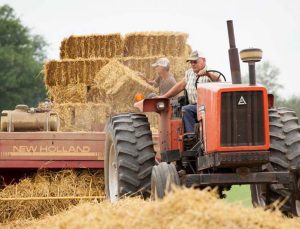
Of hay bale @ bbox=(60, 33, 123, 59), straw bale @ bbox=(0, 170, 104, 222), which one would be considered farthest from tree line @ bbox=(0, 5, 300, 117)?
straw bale @ bbox=(0, 170, 104, 222)

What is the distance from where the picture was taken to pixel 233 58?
881 cm

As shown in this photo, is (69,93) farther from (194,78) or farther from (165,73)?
(194,78)

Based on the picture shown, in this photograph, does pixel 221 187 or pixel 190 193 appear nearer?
pixel 190 193

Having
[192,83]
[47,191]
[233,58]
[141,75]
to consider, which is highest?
[141,75]

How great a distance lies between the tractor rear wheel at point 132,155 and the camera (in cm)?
944

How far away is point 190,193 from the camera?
251 inches

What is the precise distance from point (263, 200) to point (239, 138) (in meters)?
1.50

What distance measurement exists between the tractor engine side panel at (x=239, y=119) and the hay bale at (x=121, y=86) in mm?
7829

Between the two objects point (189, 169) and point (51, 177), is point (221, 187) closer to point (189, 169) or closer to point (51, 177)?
point (189, 169)

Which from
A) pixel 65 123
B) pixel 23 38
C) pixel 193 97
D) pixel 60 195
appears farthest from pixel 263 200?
pixel 23 38

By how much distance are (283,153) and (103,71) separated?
8416 millimetres

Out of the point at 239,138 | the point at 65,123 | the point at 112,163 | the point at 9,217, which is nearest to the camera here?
the point at 239,138

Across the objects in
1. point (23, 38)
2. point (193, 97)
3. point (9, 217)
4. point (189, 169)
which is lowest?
point (9, 217)

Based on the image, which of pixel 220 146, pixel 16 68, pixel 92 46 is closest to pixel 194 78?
pixel 220 146
